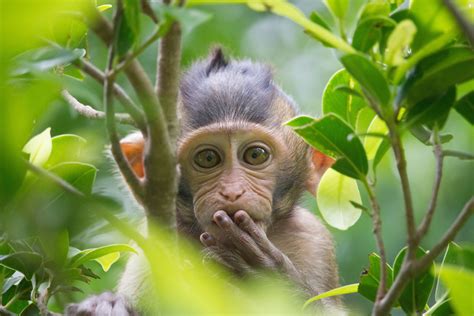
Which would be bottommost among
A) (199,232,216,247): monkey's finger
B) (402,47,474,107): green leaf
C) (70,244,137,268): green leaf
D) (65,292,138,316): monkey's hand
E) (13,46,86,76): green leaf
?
(65,292,138,316): monkey's hand

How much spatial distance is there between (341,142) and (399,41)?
1.05 feet

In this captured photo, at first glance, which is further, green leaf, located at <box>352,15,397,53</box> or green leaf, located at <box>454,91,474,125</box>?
green leaf, located at <box>454,91,474,125</box>

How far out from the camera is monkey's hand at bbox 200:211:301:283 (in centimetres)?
320

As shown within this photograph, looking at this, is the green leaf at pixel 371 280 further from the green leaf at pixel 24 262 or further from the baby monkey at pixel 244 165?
the baby monkey at pixel 244 165

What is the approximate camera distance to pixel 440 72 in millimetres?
1878

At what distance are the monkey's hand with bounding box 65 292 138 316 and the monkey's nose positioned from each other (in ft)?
2.05

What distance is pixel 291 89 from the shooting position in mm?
7875

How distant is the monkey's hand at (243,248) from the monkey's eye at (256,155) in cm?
81

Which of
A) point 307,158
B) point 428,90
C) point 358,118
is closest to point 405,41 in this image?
point 428,90

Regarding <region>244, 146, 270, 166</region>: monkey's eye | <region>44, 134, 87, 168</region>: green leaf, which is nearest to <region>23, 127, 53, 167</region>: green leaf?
<region>44, 134, 87, 168</region>: green leaf

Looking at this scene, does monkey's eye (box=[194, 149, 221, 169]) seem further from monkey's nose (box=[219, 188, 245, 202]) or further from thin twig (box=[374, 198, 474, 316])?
thin twig (box=[374, 198, 474, 316])

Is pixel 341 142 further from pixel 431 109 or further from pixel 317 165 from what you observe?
pixel 317 165

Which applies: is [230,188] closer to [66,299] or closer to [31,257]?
[66,299]

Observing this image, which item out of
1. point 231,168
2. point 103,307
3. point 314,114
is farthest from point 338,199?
point 314,114
